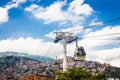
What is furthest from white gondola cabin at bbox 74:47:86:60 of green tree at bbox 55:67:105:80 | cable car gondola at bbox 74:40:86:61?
green tree at bbox 55:67:105:80

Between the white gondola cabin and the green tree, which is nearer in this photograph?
the white gondola cabin

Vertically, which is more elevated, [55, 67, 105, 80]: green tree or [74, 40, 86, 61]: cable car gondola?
[74, 40, 86, 61]: cable car gondola

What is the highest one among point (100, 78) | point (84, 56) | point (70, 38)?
point (70, 38)

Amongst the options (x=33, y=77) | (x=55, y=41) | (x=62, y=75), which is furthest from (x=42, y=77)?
(x=62, y=75)

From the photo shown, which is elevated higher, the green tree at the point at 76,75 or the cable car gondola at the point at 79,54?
the cable car gondola at the point at 79,54

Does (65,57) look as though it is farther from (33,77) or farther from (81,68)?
(33,77)

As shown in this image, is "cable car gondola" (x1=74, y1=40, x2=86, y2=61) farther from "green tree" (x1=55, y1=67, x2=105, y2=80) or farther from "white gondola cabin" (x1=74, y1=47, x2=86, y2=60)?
"green tree" (x1=55, y1=67, x2=105, y2=80)

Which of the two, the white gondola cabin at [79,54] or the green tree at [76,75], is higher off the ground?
the white gondola cabin at [79,54]

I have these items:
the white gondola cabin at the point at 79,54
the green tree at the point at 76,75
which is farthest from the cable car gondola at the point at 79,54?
the green tree at the point at 76,75

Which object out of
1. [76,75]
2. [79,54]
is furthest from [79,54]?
[76,75]

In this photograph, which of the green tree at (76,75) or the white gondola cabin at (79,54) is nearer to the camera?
the white gondola cabin at (79,54)

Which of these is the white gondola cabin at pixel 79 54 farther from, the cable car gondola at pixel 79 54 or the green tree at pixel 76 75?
the green tree at pixel 76 75
